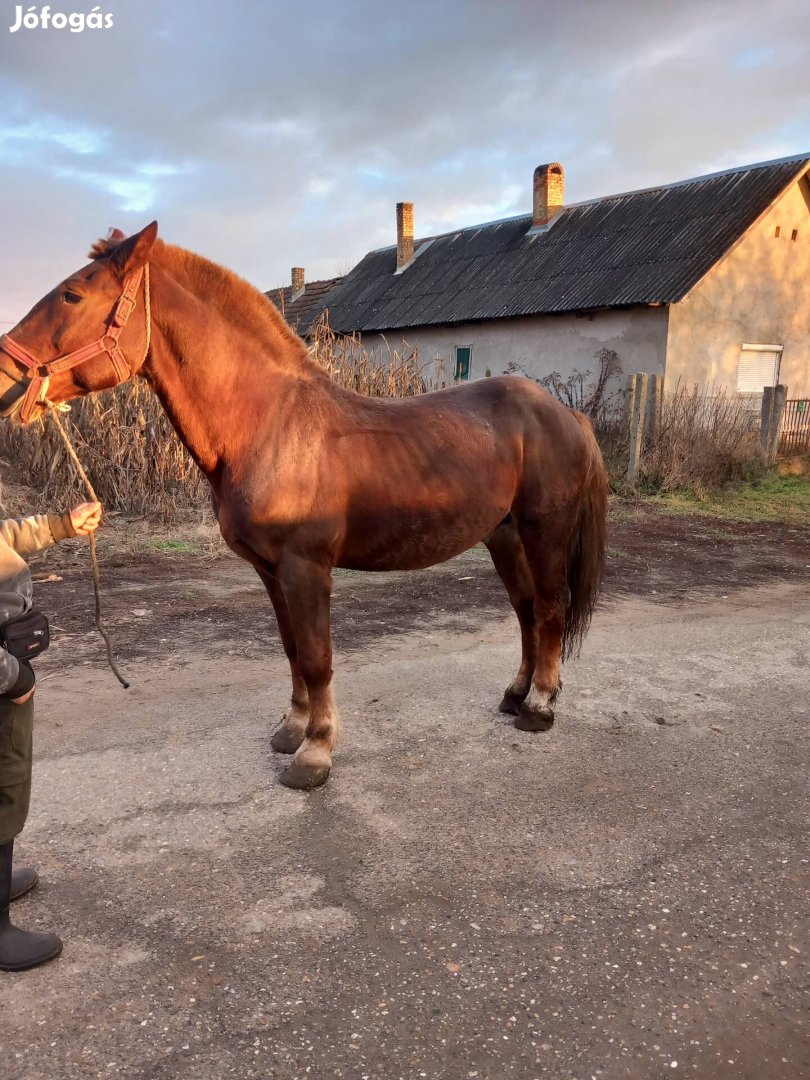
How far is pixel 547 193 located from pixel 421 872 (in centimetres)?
2071

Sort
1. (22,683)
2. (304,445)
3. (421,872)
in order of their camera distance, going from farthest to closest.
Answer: (304,445) < (421,872) < (22,683)

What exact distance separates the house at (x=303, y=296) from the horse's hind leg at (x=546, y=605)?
22.9m

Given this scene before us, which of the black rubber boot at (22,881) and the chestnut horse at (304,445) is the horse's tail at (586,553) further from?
the black rubber boot at (22,881)

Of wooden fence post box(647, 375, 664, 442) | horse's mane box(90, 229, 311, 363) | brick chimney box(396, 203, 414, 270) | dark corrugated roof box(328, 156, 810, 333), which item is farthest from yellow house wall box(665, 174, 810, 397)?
horse's mane box(90, 229, 311, 363)

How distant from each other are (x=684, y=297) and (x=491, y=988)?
14.4 meters

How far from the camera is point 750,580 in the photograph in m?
7.20

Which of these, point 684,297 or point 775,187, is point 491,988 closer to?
point 684,297

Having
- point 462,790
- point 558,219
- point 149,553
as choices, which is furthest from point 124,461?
point 558,219

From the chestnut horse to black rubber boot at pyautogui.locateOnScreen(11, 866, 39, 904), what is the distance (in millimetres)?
1043

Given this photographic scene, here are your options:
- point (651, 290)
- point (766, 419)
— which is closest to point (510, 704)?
point (766, 419)

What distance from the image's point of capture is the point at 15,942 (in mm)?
2156

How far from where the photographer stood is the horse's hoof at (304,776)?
3.17 m

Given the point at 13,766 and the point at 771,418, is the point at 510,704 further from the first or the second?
the point at 771,418

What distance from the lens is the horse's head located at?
2625mm
